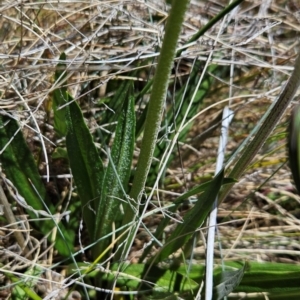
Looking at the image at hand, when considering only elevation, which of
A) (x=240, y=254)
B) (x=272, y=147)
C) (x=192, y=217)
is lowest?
(x=240, y=254)

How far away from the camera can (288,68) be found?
54.4 inches

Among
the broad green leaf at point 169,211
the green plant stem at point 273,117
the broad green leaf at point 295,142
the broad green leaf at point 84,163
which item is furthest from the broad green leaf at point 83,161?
the broad green leaf at point 295,142

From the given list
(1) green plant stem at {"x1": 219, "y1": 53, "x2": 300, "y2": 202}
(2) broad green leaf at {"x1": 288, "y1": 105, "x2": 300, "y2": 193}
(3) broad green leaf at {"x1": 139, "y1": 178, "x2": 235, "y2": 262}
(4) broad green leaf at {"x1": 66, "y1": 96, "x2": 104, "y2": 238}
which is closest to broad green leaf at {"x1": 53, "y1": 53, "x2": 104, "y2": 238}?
(4) broad green leaf at {"x1": 66, "y1": 96, "x2": 104, "y2": 238}

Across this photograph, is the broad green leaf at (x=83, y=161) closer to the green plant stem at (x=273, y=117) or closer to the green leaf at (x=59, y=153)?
the green leaf at (x=59, y=153)

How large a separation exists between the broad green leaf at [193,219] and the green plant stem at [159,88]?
10cm

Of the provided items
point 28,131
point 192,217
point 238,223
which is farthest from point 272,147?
point 28,131

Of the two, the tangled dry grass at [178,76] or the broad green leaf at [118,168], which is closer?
the broad green leaf at [118,168]

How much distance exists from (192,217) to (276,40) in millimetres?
911

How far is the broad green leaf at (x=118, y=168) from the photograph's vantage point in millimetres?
1004

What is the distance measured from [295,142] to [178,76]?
2.31 ft

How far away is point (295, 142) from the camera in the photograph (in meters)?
0.69

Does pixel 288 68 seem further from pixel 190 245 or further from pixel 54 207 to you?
pixel 54 207

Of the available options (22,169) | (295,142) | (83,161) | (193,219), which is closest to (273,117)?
(295,142)

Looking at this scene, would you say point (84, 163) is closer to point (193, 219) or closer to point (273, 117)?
point (193, 219)
